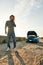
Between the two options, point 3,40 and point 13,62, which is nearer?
point 13,62

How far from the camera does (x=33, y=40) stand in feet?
72.0

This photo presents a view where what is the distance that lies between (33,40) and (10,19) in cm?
1181

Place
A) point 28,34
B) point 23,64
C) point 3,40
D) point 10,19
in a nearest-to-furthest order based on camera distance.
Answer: point 23,64
point 10,19
point 3,40
point 28,34

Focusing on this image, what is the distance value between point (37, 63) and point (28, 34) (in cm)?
1765

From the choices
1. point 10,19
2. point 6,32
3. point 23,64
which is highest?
point 10,19

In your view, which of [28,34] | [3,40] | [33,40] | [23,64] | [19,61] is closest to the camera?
[23,64]

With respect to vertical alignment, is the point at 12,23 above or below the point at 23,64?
above

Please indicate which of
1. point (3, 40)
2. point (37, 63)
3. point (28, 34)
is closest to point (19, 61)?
point (37, 63)

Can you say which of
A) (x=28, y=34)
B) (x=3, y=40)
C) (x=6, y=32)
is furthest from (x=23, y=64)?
(x=28, y=34)

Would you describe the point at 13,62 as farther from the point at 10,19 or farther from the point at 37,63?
the point at 10,19

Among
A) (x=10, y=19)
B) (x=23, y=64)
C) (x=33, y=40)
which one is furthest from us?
(x=33, y=40)

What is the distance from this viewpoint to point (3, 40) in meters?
19.2

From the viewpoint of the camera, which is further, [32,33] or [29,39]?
[32,33]

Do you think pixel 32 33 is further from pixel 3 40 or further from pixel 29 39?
pixel 3 40
